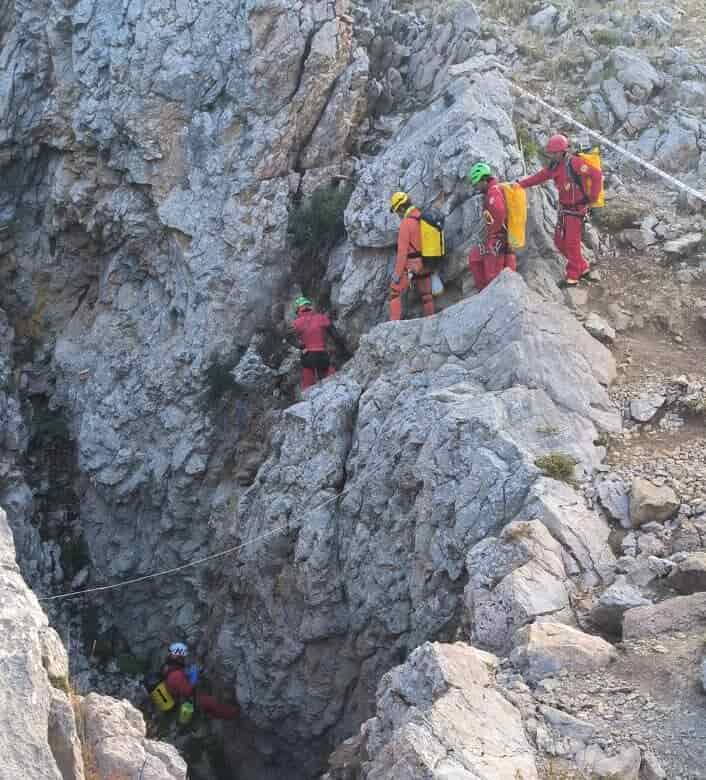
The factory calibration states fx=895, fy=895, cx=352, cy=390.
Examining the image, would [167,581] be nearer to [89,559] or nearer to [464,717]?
[89,559]

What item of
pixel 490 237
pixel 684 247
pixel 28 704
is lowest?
pixel 28 704

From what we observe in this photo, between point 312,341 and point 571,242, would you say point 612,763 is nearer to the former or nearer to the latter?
point 571,242

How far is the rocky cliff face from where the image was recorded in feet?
37.4

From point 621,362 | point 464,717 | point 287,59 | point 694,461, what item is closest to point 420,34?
point 287,59

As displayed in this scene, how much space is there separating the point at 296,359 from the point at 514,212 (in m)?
5.67

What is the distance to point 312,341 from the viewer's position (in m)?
16.2

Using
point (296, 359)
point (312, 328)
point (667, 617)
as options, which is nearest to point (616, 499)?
point (667, 617)

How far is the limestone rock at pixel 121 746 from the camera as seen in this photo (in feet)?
27.0

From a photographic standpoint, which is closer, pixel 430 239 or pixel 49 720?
pixel 49 720

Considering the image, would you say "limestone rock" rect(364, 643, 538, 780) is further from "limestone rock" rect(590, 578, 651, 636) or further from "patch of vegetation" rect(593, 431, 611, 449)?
"patch of vegetation" rect(593, 431, 611, 449)

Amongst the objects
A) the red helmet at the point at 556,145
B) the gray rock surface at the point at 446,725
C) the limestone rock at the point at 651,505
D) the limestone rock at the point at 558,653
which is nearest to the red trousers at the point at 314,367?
the red helmet at the point at 556,145

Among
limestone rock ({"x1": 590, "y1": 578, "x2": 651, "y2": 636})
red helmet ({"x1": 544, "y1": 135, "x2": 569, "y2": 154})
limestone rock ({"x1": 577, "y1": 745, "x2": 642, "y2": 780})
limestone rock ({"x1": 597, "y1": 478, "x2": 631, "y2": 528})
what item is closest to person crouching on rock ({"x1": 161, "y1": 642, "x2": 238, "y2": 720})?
limestone rock ({"x1": 597, "y1": 478, "x2": 631, "y2": 528})

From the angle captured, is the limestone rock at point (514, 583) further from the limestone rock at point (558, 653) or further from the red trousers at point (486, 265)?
the red trousers at point (486, 265)

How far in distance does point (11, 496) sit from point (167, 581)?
3.80 m
